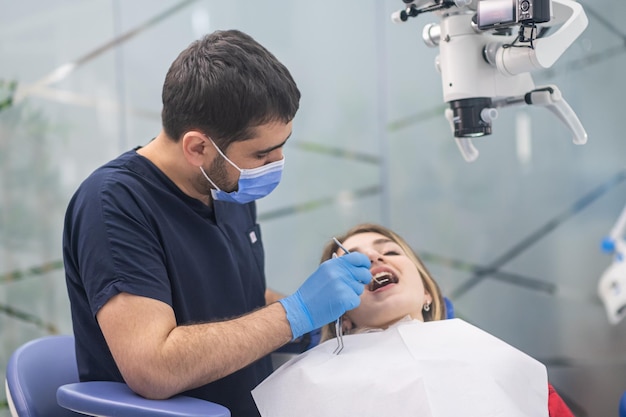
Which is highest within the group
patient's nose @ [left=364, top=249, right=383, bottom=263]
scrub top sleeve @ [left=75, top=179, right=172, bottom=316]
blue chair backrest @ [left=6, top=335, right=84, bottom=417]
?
scrub top sleeve @ [left=75, top=179, right=172, bottom=316]

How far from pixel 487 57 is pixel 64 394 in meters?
1.11

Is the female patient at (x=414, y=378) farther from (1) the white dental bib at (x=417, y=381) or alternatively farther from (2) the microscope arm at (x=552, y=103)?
(2) the microscope arm at (x=552, y=103)

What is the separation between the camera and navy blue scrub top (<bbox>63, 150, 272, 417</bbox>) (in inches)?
56.9

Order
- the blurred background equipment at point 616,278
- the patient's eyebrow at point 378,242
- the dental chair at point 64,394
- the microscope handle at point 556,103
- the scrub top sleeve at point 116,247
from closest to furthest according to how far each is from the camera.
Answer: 1. the dental chair at point 64,394
2. the scrub top sleeve at point 116,247
3. the microscope handle at point 556,103
4. the patient's eyebrow at point 378,242
5. the blurred background equipment at point 616,278

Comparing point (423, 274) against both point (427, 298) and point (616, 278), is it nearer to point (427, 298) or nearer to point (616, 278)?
point (427, 298)

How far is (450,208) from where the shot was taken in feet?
10.6

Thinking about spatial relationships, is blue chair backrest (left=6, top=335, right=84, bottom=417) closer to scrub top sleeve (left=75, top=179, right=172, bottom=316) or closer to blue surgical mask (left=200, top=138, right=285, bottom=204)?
scrub top sleeve (left=75, top=179, right=172, bottom=316)

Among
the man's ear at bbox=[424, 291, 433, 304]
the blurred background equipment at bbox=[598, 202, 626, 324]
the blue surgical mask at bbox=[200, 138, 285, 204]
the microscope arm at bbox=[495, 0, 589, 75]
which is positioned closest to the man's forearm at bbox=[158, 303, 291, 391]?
the blue surgical mask at bbox=[200, 138, 285, 204]

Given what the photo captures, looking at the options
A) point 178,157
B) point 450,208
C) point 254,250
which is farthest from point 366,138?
point 178,157

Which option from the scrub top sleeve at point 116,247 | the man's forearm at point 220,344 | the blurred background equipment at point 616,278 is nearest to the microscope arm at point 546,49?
→ the man's forearm at point 220,344

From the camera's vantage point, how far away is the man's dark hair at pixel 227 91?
5.08ft

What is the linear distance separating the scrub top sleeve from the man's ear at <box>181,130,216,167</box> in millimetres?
155

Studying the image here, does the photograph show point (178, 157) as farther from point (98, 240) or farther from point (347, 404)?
point (347, 404)

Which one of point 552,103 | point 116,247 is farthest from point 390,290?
point 116,247
